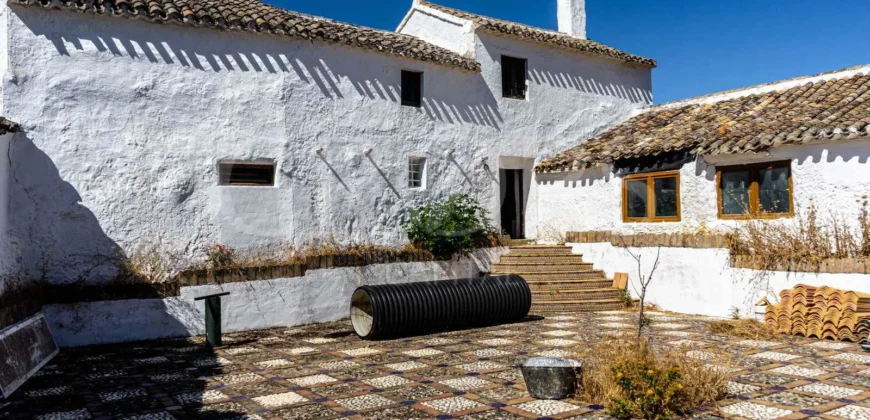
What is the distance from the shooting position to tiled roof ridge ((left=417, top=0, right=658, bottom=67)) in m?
14.5

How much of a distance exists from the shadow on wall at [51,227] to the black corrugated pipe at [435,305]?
12.7 ft

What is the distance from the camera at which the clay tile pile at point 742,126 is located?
1073 cm

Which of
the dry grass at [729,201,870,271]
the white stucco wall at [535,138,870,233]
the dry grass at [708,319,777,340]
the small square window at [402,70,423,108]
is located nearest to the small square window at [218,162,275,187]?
the small square window at [402,70,423,108]

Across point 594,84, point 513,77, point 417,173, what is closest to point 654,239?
point 417,173

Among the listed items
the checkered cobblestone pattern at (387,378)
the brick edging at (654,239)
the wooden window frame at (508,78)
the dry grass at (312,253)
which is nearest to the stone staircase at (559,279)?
the brick edging at (654,239)

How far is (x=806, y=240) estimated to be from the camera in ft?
33.8

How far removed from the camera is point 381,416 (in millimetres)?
5457

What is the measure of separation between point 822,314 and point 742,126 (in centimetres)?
452

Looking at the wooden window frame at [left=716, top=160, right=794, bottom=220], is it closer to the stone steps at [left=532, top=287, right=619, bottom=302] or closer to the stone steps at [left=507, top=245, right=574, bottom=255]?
the stone steps at [left=532, top=287, right=619, bottom=302]

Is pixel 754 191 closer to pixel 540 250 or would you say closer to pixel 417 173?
pixel 540 250

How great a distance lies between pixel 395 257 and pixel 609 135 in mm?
6433

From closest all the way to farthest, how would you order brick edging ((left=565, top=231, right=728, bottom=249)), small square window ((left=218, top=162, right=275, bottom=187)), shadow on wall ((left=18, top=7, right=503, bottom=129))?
1. shadow on wall ((left=18, top=7, right=503, bottom=129))
2. small square window ((left=218, top=162, right=275, bottom=187))
3. brick edging ((left=565, top=231, right=728, bottom=249))

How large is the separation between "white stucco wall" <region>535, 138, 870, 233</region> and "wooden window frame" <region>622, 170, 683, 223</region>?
0.08 meters

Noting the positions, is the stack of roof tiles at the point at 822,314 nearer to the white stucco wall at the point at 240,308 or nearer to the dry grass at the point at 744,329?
the dry grass at the point at 744,329
